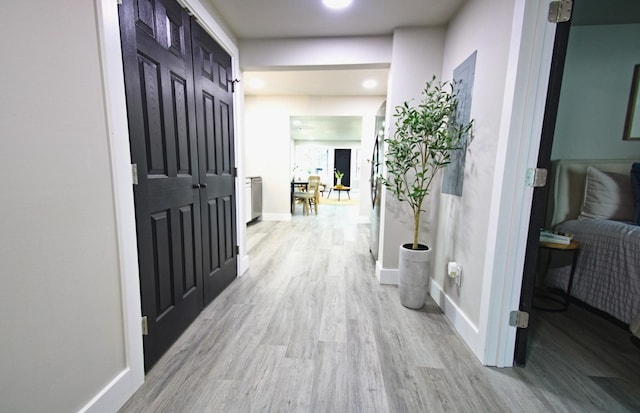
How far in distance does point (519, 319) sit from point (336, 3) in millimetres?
2394

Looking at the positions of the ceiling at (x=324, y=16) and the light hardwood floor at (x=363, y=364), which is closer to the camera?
the light hardwood floor at (x=363, y=364)

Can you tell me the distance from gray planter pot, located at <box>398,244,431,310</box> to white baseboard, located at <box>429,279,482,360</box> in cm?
16

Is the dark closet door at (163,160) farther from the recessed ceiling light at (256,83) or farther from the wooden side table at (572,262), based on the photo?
the recessed ceiling light at (256,83)

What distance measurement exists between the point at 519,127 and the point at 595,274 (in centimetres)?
149

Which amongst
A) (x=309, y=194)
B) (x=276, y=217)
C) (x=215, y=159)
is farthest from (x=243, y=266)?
(x=309, y=194)

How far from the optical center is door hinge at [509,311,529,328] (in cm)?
139

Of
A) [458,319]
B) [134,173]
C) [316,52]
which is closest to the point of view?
[134,173]

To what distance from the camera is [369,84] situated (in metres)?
4.30

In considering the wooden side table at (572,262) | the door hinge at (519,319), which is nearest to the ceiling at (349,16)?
the wooden side table at (572,262)

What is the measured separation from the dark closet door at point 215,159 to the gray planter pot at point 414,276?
5.08ft

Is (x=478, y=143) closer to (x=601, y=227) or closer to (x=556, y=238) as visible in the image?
(x=556, y=238)

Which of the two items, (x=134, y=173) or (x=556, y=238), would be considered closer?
(x=134, y=173)

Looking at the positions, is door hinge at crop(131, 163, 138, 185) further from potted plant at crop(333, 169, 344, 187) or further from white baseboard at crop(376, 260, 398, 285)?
potted plant at crop(333, 169, 344, 187)

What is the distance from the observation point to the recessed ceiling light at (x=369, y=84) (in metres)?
4.14
